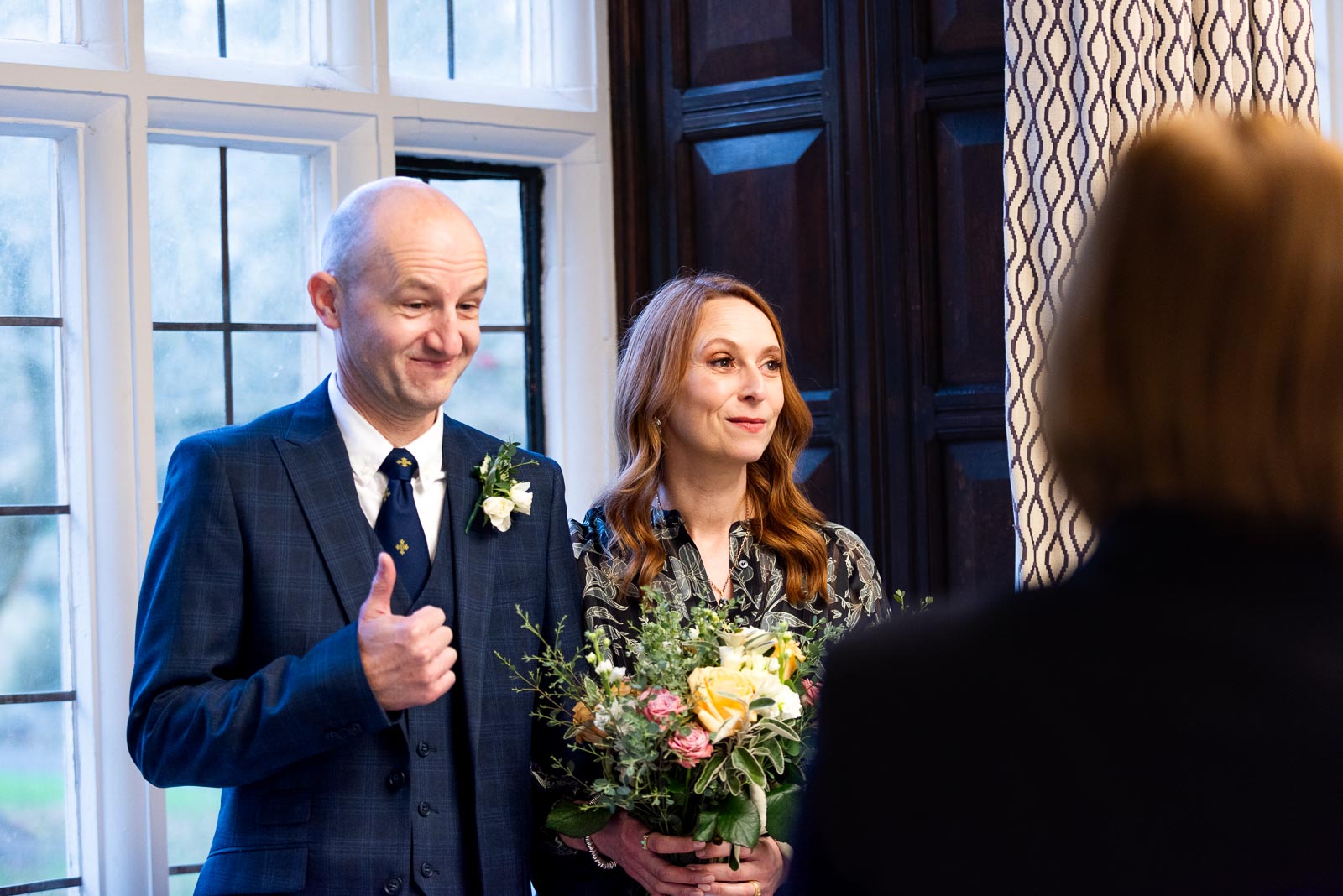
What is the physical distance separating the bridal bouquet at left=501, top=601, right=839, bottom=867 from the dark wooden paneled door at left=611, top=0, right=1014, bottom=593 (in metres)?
1.50

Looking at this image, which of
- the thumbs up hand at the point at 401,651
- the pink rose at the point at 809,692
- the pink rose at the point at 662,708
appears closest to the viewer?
the thumbs up hand at the point at 401,651

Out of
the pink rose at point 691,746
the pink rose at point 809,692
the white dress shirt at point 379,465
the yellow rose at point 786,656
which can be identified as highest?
the white dress shirt at point 379,465

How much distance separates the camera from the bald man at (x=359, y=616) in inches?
76.5

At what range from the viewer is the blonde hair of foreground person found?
0.83m

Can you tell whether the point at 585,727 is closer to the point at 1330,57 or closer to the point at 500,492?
the point at 500,492

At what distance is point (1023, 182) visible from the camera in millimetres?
3389

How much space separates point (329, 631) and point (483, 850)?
40 centimetres

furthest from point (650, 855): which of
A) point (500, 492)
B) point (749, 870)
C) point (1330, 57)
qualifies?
point (1330, 57)

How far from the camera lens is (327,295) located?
7.26ft

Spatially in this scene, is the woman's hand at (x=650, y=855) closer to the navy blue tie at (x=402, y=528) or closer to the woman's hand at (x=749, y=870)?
the woman's hand at (x=749, y=870)

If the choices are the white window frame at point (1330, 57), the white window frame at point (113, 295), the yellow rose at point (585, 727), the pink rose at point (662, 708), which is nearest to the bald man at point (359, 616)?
the yellow rose at point (585, 727)

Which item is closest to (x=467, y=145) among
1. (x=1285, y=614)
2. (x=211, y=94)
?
(x=211, y=94)

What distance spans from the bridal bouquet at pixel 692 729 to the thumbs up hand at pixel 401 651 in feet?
0.70

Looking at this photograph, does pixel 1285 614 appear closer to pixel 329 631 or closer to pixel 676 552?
pixel 329 631
